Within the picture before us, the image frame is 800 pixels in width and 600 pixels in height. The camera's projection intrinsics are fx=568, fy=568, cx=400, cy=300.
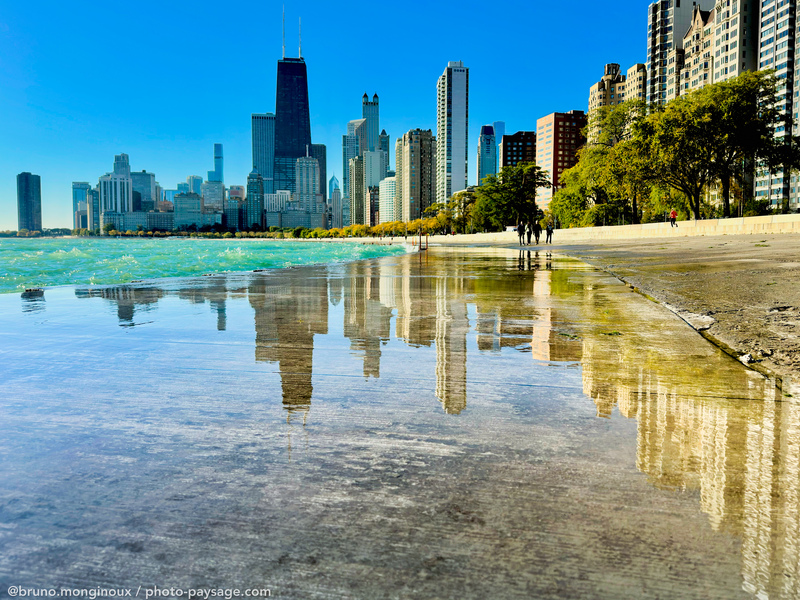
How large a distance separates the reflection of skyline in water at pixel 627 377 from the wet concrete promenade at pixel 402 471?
0.05 feet

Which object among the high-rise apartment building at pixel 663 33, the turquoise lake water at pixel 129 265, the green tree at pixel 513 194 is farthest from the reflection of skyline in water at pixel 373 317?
the high-rise apartment building at pixel 663 33

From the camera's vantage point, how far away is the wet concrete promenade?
1.68 m

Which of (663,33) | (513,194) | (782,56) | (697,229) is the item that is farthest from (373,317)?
(663,33)

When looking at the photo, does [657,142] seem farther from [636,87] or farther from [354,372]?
[636,87]

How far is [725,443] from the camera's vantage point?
101 inches

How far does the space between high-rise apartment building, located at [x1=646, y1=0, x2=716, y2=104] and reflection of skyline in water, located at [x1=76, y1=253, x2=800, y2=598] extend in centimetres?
16591

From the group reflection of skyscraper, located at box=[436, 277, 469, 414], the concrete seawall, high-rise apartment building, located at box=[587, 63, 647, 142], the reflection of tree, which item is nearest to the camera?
the reflection of tree

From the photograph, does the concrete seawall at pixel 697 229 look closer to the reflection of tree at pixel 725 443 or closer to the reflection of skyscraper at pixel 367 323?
the reflection of skyscraper at pixel 367 323

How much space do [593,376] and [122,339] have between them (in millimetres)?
4284

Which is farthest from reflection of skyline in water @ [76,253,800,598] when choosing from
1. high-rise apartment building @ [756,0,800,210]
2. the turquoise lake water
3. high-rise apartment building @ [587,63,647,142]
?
high-rise apartment building @ [587,63,647,142]

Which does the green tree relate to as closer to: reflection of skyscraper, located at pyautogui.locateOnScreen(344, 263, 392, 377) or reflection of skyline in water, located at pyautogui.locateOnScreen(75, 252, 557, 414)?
reflection of skyline in water, located at pyautogui.locateOnScreen(75, 252, 557, 414)

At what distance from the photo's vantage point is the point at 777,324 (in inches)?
217

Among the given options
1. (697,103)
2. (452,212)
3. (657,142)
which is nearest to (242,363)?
(657,142)

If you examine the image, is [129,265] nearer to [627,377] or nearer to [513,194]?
[627,377]
